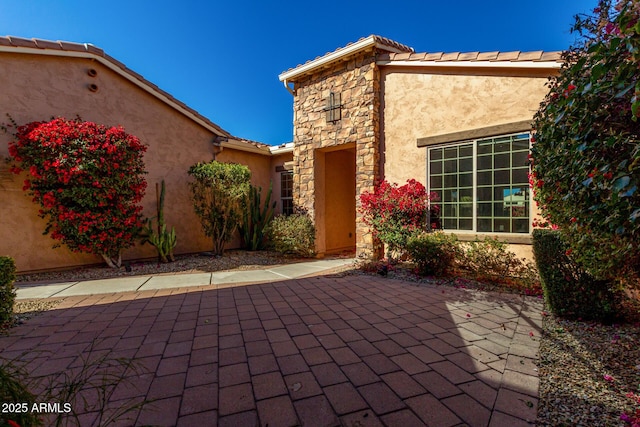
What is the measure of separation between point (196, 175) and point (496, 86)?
7230 millimetres

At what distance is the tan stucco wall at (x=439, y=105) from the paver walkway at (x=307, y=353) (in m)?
3.40

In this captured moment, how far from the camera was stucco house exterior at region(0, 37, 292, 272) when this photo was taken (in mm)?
5895

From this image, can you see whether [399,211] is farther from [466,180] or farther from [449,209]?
[466,180]

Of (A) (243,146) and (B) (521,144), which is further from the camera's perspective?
(A) (243,146)

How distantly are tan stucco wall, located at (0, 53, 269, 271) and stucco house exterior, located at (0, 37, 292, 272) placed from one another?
15mm

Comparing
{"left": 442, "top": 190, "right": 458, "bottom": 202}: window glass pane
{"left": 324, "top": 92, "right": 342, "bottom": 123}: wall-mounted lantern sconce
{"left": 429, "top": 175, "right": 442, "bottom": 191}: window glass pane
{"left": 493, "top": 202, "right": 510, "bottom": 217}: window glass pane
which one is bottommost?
{"left": 493, "top": 202, "right": 510, "bottom": 217}: window glass pane

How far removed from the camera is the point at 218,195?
7785 millimetres

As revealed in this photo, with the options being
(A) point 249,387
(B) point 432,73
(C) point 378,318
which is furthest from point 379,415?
(B) point 432,73

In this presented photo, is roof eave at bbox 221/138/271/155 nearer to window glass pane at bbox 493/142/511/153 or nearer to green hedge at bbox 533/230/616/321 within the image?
window glass pane at bbox 493/142/511/153

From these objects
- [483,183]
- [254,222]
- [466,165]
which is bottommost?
[254,222]

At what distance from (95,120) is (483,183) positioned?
8.82 m

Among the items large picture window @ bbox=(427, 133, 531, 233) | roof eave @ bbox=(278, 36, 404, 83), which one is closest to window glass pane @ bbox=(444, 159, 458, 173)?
large picture window @ bbox=(427, 133, 531, 233)

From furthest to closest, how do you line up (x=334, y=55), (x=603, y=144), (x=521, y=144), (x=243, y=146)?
(x=243, y=146)
(x=334, y=55)
(x=521, y=144)
(x=603, y=144)

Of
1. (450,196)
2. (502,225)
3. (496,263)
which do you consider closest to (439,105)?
(450,196)
